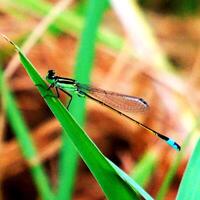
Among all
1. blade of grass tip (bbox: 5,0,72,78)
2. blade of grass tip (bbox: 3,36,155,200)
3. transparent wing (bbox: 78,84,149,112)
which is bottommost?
blade of grass tip (bbox: 3,36,155,200)

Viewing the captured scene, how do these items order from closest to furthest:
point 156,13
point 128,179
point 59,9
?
point 128,179, point 59,9, point 156,13

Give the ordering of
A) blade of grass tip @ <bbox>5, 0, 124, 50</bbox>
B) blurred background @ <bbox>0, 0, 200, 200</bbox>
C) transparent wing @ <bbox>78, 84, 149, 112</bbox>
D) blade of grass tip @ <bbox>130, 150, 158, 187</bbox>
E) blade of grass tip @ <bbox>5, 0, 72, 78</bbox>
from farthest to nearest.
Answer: blade of grass tip @ <bbox>5, 0, 124, 50</bbox>, blurred background @ <bbox>0, 0, 200, 200</bbox>, blade of grass tip @ <bbox>5, 0, 72, 78</bbox>, transparent wing @ <bbox>78, 84, 149, 112</bbox>, blade of grass tip @ <bbox>130, 150, 158, 187</bbox>

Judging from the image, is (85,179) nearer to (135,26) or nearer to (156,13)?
(135,26)

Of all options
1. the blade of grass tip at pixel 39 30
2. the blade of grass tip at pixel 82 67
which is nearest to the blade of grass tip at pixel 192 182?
the blade of grass tip at pixel 82 67

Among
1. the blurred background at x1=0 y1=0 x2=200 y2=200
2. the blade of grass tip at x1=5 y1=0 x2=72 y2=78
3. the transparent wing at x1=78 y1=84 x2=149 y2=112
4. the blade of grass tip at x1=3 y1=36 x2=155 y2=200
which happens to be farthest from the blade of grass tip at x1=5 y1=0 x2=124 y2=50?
the blade of grass tip at x1=3 y1=36 x2=155 y2=200

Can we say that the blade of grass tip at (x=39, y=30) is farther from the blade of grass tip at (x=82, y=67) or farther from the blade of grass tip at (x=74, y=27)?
the blade of grass tip at (x=82, y=67)

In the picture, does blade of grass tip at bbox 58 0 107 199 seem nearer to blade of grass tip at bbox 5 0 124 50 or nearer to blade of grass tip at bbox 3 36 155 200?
blade of grass tip at bbox 3 36 155 200

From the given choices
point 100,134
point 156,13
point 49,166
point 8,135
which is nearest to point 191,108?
point 100,134
